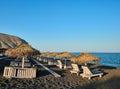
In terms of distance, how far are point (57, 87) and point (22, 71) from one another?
3113mm

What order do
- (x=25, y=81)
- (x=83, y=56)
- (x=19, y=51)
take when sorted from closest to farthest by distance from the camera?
(x=25, y=81)
(x=19, y=51)
(x=83, y=56)

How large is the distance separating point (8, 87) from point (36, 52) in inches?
189

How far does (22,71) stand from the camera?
40.8ft

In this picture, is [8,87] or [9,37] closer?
[8,87]

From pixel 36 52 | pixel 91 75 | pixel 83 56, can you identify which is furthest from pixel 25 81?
pixel 83 56

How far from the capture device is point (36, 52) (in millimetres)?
13992

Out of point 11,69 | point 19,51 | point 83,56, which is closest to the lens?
point 11,69

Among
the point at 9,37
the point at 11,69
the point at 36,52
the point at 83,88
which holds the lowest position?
the point at 83,88

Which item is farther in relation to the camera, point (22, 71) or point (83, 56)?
point (83, 56)

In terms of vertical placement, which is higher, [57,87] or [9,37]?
[9,37]

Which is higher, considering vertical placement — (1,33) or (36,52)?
(1,33)

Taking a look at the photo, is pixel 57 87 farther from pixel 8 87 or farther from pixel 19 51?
pixel 19 51

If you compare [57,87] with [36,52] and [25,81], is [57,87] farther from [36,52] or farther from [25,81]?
[36,52]

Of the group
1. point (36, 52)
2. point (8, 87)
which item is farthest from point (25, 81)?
point (36, 52)
